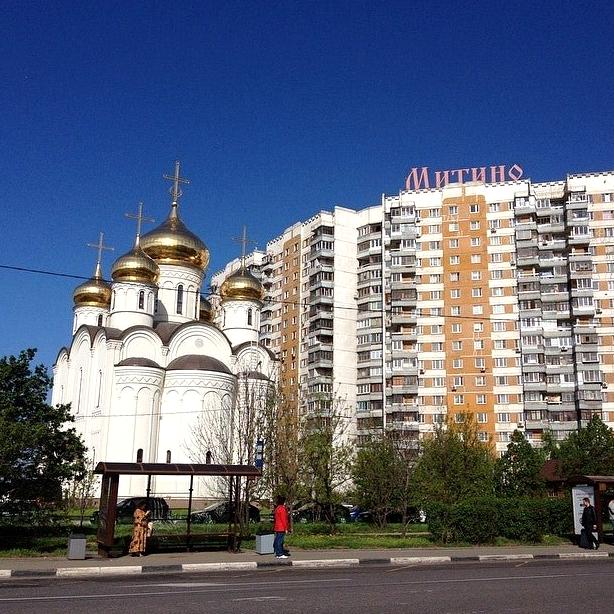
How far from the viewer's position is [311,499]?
105 feet

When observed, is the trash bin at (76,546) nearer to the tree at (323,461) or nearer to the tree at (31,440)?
the tree at (31,440)

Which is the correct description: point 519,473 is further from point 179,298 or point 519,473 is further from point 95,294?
point 95,294

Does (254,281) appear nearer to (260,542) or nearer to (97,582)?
(260,542)

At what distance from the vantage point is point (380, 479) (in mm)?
32125

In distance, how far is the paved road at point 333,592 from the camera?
406 inches

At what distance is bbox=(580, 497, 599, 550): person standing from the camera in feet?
73.3

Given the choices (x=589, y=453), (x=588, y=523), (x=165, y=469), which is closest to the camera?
(x=165, y=469)

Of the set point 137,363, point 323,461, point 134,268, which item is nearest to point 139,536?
point 323,461

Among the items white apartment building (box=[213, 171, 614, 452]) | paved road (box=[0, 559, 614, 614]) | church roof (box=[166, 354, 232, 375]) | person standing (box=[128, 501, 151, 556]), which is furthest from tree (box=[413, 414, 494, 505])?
white apartment building (box=[213, 171, 614, 452])

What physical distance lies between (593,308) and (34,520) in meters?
54.7

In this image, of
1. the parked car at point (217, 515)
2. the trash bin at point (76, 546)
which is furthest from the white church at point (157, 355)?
the trash bin at point (76, 546)

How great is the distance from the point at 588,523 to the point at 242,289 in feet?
122

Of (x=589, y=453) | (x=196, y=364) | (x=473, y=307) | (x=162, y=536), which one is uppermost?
(x=473, y=307)

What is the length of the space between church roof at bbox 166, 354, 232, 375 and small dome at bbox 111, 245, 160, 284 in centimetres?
605
